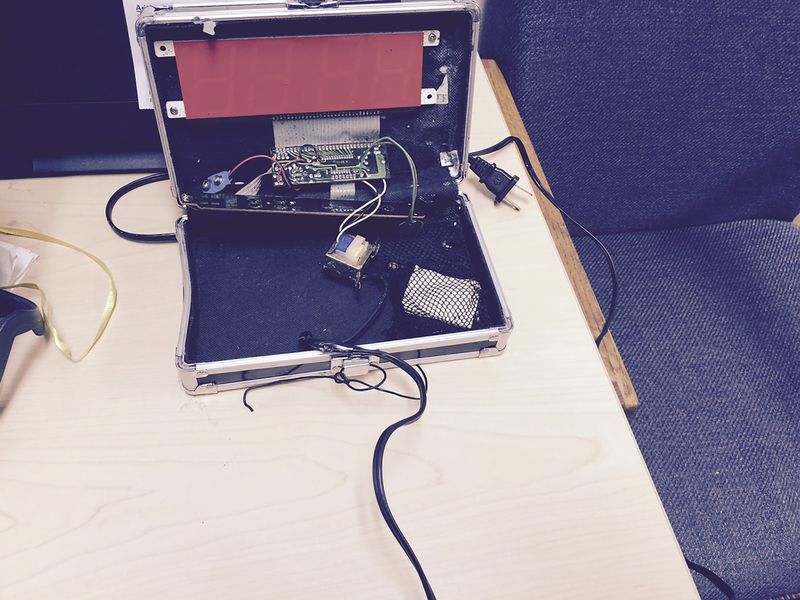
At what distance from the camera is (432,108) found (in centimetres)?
74

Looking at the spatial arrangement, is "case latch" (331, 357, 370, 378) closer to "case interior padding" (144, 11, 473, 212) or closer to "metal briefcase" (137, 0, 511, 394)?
"metal briefcase" (137, 0, 511, 394)

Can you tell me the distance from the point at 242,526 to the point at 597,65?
2.65ft

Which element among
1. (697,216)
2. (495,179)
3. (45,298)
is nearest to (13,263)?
(45,298)

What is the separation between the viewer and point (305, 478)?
0.61 meters

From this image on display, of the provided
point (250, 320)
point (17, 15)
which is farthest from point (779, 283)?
point (17, 15)

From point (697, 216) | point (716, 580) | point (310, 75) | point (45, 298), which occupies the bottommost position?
point (716, 580)

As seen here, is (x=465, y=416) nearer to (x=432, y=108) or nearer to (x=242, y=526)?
(x=242, y=526)

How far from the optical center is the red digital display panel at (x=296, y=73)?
25.6 inches

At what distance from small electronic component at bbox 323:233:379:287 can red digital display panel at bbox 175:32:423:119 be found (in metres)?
0.16

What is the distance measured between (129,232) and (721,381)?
0.88m

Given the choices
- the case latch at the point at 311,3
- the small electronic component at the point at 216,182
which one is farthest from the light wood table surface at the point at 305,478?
the case latch at the point at 311,3

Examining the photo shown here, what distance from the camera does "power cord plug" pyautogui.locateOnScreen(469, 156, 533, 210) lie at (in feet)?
2.68

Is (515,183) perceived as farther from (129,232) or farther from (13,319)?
(13,319)

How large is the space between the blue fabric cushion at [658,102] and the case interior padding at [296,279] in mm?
331
